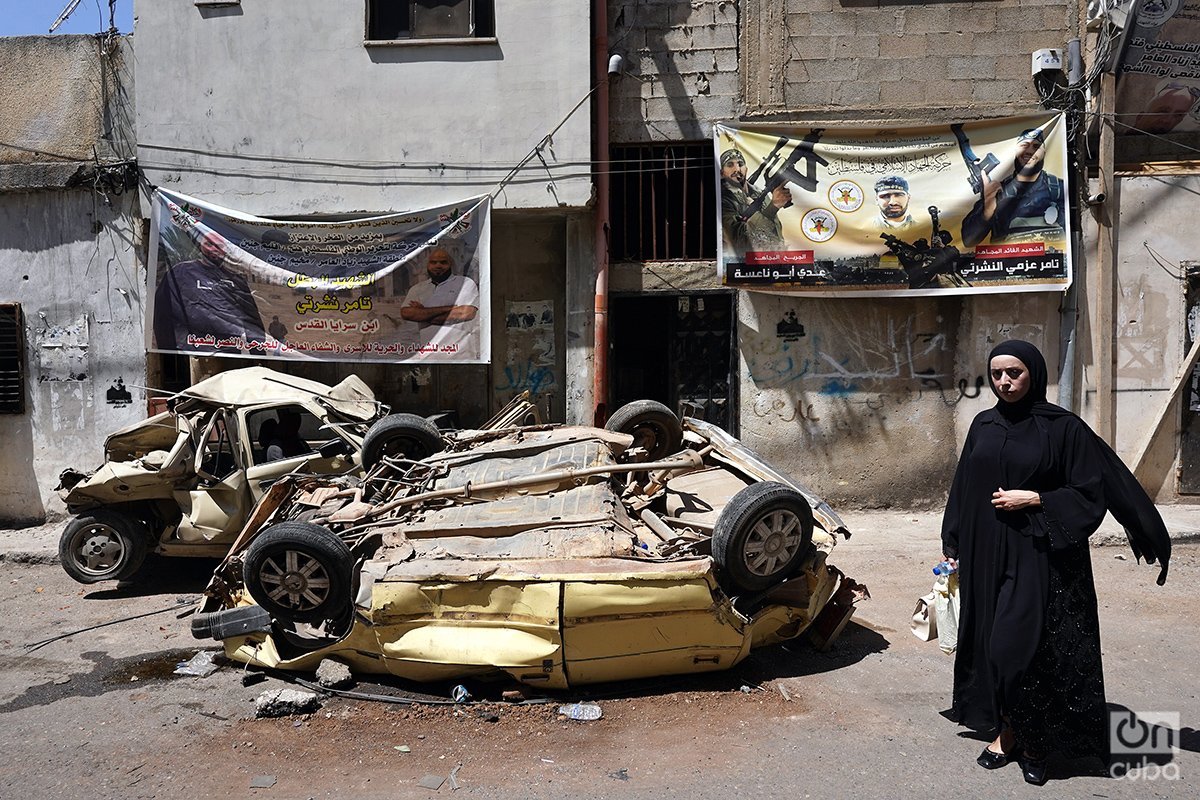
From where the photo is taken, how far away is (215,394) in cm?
769

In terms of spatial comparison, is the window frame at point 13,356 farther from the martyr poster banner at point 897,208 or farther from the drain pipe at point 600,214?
the martyr poster banner at point 897,208

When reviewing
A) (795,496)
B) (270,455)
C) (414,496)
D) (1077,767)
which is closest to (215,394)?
(270,455)

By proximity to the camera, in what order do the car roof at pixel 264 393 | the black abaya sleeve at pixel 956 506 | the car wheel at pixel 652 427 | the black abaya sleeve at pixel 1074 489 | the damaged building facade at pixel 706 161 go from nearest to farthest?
the black abaya sleeve at pixel 1074 489, the black abaya sleeve at pixel 956 506, the car wheel at pixel 652 427, the car roof at pixel 264 393, the damaged building facade at pixel 706 161

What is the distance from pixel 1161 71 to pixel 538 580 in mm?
8842

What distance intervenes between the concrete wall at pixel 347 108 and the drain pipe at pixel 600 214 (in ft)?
0.72

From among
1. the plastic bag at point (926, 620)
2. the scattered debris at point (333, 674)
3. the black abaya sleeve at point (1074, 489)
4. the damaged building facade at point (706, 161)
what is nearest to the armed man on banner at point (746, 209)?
the damaged building facade at point (706, 161)

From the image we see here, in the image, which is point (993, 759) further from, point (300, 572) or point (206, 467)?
point (206, 467)

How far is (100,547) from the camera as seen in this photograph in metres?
7.35

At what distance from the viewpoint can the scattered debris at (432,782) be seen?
388cm

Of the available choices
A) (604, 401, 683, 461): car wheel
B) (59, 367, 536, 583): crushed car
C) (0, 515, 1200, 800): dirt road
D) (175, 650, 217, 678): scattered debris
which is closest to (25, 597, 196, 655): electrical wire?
(0, 515, 1200, 800): dirt road

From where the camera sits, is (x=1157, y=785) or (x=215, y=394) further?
(x=215, y=394)

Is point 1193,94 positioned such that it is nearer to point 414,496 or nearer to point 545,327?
point 545,327

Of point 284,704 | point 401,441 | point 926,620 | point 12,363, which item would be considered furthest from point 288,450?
point 926,620

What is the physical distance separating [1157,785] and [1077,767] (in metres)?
0.29
